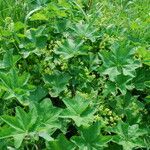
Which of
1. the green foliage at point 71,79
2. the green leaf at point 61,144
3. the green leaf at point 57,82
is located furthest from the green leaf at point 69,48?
the green leaf at point 61,144

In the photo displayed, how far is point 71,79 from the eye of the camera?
2.62 m

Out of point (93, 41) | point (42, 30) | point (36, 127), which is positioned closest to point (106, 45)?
point (93, 41)

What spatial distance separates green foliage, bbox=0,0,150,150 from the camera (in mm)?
2152

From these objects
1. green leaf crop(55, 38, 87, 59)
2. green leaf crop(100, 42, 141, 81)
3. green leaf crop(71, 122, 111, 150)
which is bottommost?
green leaf crop(71, 122, 111, 150)

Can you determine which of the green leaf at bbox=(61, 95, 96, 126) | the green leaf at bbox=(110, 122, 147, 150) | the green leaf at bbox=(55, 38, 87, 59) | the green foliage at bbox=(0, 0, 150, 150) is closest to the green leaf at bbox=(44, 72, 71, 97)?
the green foliage at bbox=(0, 0, 150, 150)

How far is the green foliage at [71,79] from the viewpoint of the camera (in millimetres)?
2152

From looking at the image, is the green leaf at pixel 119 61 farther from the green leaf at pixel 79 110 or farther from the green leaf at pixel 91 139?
the green leaf at pixel 91 139

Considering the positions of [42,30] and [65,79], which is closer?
[65,79]

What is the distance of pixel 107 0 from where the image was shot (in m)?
3.71

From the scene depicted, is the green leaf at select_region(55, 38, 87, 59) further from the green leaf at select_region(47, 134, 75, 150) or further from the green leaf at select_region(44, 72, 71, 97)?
the green leaf at select_region(47, 134, 75, 150)

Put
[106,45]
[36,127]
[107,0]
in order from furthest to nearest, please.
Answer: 1. [107,0]
2. [106,45]
3. [36,127]

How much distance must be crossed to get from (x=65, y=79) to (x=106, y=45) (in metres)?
0.48

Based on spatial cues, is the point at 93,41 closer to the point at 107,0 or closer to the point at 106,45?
Result: the point at 106,45

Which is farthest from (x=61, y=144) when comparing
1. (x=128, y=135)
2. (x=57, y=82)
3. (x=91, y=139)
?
(x=57, y=82)
